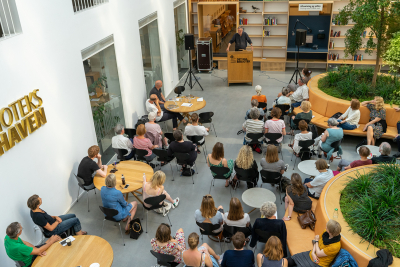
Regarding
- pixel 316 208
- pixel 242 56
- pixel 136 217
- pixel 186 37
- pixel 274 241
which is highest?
pixel 186 37

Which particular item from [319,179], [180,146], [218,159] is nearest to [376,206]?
[319,179]

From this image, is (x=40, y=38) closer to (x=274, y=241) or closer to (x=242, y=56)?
(x=274, y=241)

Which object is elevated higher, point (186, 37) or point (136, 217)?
point (186, 37)

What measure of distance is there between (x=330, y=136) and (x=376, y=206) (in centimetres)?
242

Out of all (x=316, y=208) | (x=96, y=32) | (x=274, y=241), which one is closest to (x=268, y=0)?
(x=96, y=32)

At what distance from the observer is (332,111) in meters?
8.73

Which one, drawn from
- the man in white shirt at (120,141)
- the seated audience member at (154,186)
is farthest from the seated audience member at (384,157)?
the man in white shirt at (120,141)

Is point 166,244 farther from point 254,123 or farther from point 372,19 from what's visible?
point 372,19

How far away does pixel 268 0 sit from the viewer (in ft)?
43.2

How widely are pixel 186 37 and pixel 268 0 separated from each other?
390 cm

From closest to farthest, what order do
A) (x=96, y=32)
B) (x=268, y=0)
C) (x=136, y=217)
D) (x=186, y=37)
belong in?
1. (x=136, y=217)
2. (x=96, y=32)
3. (x=186, y=37)
4. (x=268, y=0)

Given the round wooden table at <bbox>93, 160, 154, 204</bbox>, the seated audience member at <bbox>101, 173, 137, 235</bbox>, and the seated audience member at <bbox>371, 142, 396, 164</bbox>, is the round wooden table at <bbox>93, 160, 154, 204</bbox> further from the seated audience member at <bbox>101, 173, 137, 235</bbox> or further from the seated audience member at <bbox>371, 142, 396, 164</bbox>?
the seated audience member at <bbox>371, 142, 396, 164</bbox>

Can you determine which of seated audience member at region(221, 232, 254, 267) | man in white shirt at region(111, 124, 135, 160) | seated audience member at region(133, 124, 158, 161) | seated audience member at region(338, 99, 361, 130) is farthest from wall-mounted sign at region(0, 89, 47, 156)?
seated audience member at region(338, 99, 361, 130)

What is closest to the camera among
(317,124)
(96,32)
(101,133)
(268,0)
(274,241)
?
(274,241)
